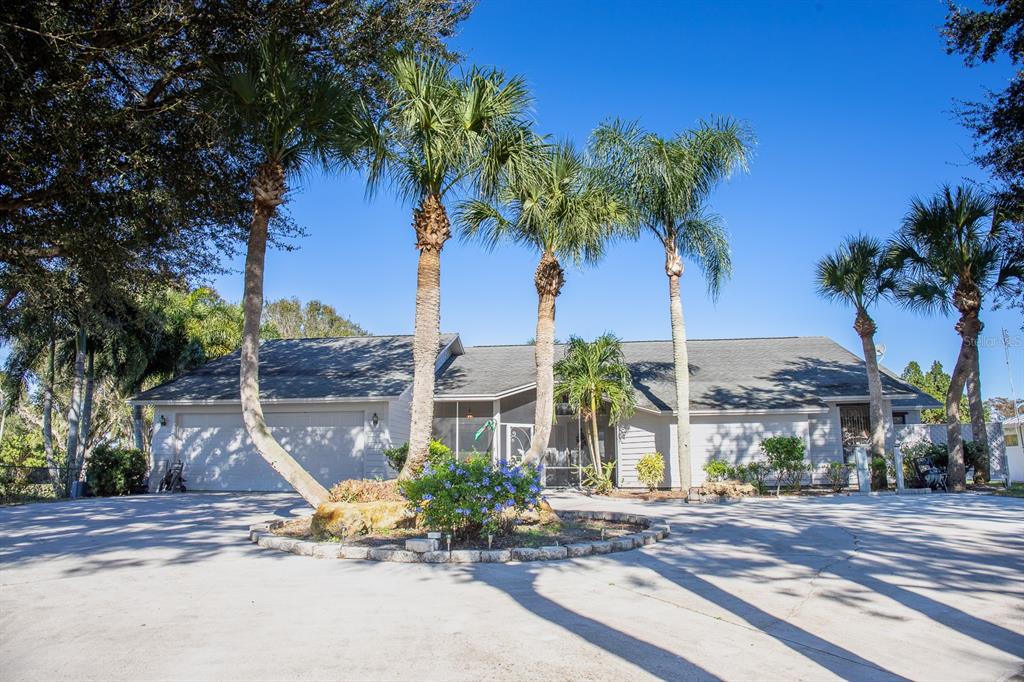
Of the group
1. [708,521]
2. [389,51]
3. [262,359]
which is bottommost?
[708,521]

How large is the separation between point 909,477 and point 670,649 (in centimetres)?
1743

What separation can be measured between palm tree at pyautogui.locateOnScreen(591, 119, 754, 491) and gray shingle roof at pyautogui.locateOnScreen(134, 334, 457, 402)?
7.69 meters

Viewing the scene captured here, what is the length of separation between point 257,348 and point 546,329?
19.2ft

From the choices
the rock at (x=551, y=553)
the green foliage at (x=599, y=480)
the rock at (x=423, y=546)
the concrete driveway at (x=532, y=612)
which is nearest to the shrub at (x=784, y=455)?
the green foliage at (x=599, y=480)

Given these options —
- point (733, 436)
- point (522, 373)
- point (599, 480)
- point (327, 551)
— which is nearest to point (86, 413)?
point (522, 373)

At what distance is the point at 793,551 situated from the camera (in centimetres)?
777

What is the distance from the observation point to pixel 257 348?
1036 cm

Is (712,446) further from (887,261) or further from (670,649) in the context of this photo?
(670,649)

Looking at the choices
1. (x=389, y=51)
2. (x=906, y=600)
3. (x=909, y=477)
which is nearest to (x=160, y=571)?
(x=906, y=600)

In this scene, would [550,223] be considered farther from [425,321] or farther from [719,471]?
[719,471]

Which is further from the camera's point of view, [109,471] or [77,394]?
[77,394]

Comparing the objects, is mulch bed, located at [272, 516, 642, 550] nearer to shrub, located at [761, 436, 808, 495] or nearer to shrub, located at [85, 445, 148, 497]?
shrub, located at [761, 436, 808, 495]

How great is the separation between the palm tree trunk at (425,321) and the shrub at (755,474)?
10445mm

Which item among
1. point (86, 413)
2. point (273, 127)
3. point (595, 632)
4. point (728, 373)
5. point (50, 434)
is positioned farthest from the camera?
point (728, 373)
